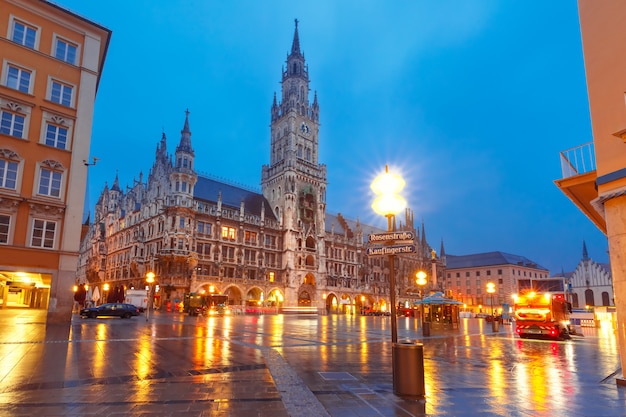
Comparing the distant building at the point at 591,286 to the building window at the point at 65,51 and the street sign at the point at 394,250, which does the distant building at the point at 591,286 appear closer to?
the street sign at the point at 394,250

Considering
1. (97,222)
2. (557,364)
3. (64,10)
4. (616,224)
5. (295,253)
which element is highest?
(64,10)

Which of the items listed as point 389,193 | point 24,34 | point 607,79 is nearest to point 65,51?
point 24,34

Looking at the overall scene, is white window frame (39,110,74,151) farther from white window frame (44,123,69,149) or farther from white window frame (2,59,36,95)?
white window frame (2,59,36,95)

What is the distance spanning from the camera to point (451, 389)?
8016mm

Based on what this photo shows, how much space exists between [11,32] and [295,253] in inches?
2044

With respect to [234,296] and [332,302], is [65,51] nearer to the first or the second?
[234,296]

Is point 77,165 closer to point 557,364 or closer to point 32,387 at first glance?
point 32,387

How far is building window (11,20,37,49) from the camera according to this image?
25375 mm

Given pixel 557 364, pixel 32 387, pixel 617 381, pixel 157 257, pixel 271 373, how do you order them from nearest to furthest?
pixel 32 387
pixel 617 381
pixel 271 373
pixel 557 364
pixel 157 257

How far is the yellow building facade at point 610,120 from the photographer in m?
8.54

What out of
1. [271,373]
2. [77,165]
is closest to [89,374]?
[271,373]

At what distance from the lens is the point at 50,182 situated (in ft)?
82.6

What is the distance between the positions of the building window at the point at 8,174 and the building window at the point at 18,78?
15.7 ft

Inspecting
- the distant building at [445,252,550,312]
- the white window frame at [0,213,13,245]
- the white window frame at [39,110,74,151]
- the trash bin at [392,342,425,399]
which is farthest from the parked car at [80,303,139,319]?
the distant building at [445,252,550,312]
